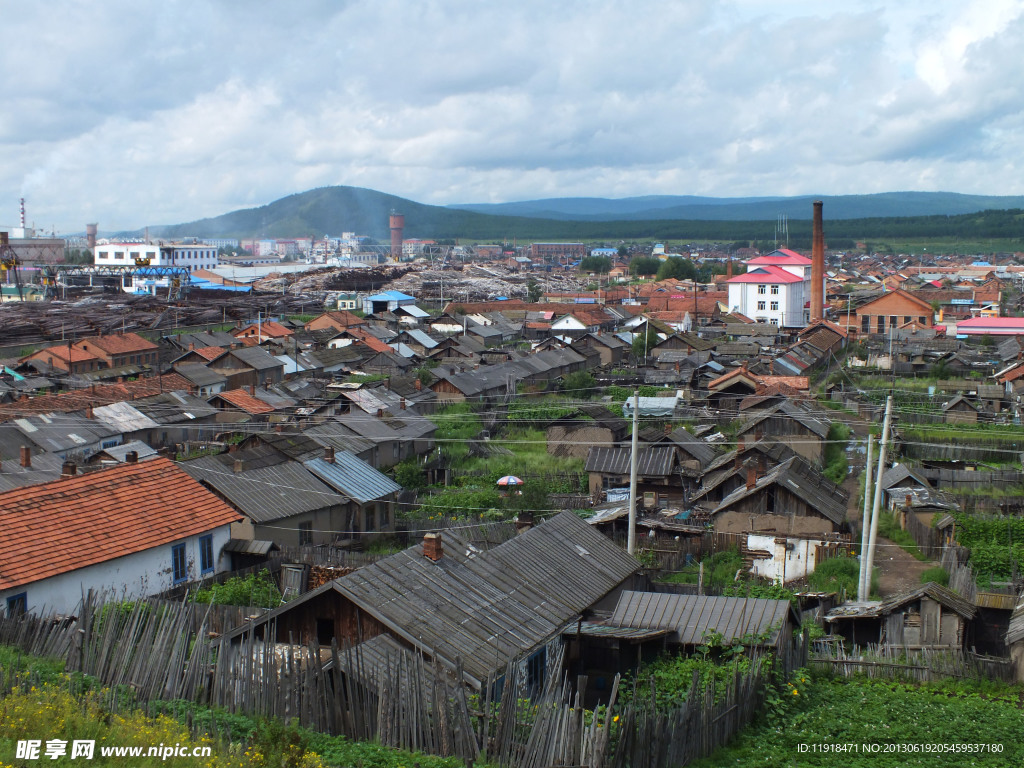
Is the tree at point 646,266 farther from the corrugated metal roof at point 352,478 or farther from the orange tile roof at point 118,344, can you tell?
the corrugated metal roof at point 352,478

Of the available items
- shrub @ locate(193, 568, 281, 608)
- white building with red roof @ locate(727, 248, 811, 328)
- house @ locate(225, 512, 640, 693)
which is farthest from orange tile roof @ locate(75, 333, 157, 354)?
white building with red roof @ locate(727, 248, 811, 328)

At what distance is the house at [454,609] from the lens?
10.8 m

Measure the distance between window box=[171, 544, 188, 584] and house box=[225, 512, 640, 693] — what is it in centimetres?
409

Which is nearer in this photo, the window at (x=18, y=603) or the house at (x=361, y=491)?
the window at (x=18, y=603)

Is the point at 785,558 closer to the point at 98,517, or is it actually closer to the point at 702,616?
the point at 702,616

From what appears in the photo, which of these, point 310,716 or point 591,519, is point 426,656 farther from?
point 591,519

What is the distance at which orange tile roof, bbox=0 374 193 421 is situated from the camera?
29.4 metres

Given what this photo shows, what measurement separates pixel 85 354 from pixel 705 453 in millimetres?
30160

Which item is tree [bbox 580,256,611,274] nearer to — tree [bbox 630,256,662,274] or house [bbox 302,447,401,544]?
tree [bbox 630,256,662,274]

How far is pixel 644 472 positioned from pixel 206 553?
1241cm

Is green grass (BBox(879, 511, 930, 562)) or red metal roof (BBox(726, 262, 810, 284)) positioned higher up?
red metal roof (BBox(726, 262, 810, 284))

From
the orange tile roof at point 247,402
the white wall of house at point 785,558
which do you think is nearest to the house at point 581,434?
the white wall of house at point 785,558

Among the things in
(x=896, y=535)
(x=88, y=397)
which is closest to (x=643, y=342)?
(x=88, y=397)

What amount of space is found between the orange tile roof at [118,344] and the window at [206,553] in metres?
32.9
